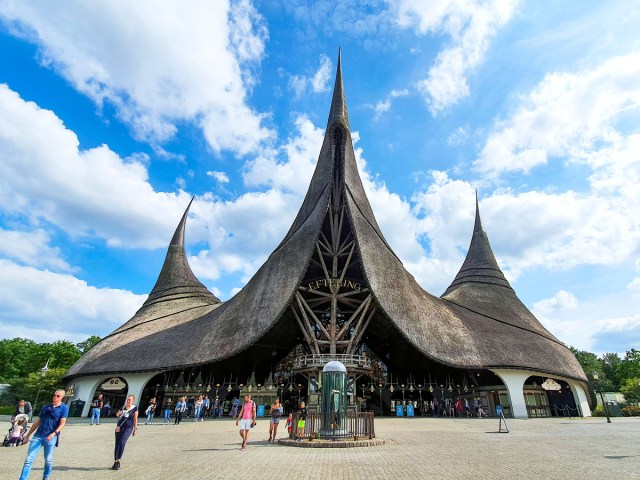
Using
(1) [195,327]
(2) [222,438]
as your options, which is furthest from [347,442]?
(1) [195,327]

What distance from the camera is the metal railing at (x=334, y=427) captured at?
12.0 m

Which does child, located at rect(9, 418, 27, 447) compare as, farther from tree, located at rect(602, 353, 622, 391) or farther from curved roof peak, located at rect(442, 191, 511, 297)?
tree, located at rect(602, 353, 622, 391)

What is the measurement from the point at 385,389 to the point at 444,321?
28.0 feet

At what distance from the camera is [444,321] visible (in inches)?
1164

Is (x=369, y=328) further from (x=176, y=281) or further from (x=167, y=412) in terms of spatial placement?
(x=176, y=281)

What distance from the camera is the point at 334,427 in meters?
12.1

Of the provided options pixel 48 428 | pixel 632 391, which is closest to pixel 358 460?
pixel 48 428

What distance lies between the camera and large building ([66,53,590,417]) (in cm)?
2728

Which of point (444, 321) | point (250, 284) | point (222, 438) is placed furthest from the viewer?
point (250, 284)

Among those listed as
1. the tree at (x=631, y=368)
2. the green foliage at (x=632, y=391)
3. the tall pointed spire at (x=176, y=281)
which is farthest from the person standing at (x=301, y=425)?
the tree at (x=631, y=368)

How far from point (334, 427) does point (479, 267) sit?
3465 centimetres

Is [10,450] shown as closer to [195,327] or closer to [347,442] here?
[347,442]

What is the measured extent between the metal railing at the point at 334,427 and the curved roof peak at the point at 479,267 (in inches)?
1237

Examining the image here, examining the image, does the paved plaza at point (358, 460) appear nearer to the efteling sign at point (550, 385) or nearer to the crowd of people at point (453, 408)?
the crowd of people at point (453, 408)
